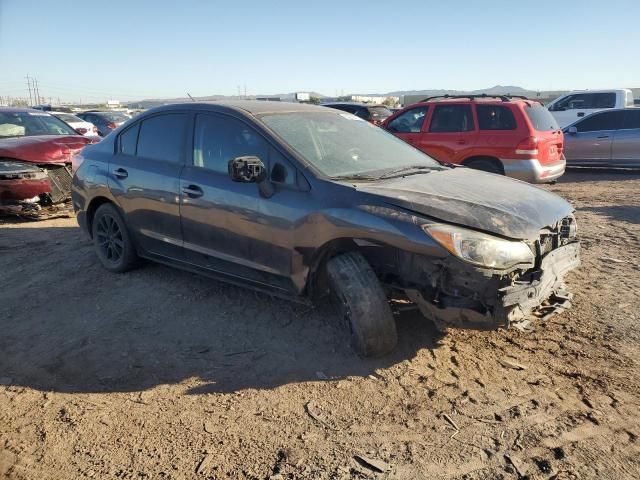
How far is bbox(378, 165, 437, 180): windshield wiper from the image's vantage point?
160 inches

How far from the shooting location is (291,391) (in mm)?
3312

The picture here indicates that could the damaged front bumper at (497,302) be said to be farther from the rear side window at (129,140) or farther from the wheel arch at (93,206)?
the wheel arch at (93,206)

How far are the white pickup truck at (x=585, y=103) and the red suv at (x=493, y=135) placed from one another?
768 centimetres

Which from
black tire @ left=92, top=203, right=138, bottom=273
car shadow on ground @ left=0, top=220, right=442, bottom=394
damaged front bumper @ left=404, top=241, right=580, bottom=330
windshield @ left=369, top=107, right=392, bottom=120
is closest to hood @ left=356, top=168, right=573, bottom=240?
damaged front bumper @ left=404, top=241, right=580, bottom=330

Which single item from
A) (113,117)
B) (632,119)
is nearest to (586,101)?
(632,119)

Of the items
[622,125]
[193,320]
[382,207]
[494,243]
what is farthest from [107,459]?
[622,125]

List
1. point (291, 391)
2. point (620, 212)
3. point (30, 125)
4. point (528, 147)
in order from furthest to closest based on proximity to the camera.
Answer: point (30, 125) → point (528, 147) → point (620, 212) → point (291, 391)

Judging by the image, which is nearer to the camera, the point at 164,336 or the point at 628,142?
the point at 164,336

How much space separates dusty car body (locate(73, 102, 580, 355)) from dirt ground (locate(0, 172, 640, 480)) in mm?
340

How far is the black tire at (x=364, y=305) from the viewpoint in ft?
11.2

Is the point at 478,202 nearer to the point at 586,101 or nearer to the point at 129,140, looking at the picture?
the point at 129,140

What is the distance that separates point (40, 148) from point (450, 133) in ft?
22.0

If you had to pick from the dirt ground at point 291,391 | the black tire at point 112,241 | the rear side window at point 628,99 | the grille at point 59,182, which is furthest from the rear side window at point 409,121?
the rear side window at point 628,99

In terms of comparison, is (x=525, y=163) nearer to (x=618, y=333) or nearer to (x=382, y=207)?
(x=618, y=333)
